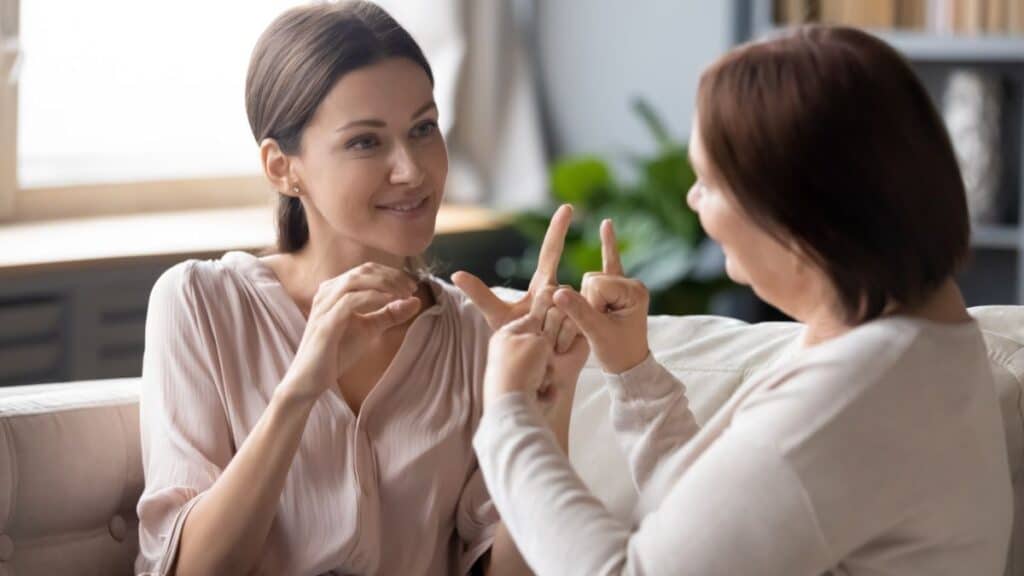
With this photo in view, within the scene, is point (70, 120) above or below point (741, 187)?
below

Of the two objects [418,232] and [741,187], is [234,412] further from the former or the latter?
[741,187]

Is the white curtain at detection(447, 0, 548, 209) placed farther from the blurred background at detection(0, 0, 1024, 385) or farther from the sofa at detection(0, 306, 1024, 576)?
the sofa at detection(0, 306, 1024, 576)

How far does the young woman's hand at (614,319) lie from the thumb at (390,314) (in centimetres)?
20

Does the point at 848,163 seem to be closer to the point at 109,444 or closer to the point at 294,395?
the point at 294,395

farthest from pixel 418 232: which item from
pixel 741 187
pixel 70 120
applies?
pixel 70 120

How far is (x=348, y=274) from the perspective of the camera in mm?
1793

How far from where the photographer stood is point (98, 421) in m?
2.06

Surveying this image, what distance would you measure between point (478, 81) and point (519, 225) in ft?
1.62

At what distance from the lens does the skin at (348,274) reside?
5.82ft

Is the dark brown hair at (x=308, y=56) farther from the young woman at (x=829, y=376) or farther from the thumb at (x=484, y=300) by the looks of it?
the young woman at (x=829, y=376)

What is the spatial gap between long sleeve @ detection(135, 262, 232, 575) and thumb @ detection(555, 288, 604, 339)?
497 millimetres

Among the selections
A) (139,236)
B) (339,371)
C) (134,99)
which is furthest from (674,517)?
(134,99)

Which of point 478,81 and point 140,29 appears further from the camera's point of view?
point 478,81

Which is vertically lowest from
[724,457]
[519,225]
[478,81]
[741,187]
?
[519,225]
